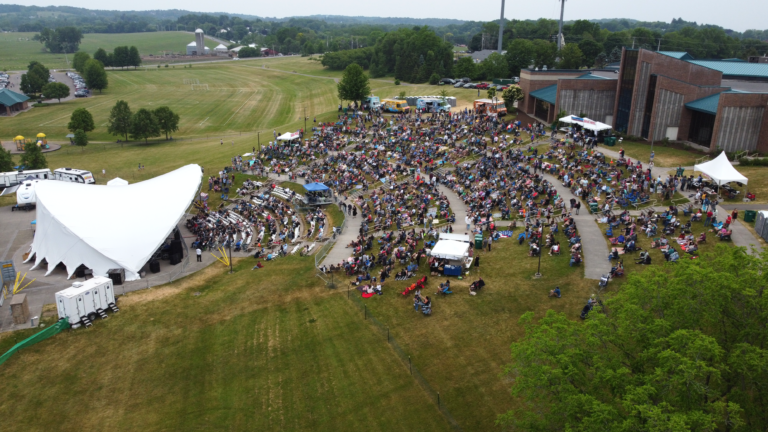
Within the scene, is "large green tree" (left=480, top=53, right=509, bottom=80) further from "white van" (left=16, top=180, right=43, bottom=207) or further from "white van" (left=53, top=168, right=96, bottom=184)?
"white van" (left=16, top=180, right=43, bottom=207)

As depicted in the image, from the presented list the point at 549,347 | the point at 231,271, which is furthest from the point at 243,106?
the point at 549,347

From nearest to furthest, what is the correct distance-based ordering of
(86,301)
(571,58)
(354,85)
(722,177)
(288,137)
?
(86,301), (722,177), (288,137), (354,85), (571,58)

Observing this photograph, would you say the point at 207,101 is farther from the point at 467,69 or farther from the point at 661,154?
the point at 661,154

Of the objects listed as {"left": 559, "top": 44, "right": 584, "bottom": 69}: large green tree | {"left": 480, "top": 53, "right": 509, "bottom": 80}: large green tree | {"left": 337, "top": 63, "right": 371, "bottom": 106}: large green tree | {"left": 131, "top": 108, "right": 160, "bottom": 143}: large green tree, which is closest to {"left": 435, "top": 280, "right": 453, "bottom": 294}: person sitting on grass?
{"left": 337, "top": 63, "right": 371, "bottom": 106}: large green tree

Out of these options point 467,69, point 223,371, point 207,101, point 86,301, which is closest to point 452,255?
point 223,371

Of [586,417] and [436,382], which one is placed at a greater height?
[586,417]

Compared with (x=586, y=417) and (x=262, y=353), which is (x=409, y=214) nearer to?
(x=262, y=353)

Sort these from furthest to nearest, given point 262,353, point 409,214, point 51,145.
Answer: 1. point 51,145
2. point 409,214
3. point 262,353
